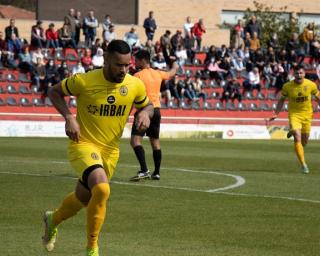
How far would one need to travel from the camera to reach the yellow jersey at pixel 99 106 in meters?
9.24

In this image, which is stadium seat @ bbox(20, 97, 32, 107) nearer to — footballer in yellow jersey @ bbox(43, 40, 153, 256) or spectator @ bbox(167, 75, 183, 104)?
spectator @ bbox(167, 75, 183, 104)

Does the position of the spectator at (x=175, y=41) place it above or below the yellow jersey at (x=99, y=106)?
below

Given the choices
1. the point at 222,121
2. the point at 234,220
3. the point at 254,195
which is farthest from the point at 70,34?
the point at 234,220

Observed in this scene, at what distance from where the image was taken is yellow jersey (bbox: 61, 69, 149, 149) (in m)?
9.24

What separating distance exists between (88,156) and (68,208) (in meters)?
0.62

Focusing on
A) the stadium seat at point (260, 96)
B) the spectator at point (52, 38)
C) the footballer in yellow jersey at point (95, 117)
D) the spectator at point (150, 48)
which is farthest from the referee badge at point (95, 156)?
the stadium seat at point (260, 96)

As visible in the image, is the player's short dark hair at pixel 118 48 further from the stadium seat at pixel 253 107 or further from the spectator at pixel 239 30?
the spectator at pixel 239 30

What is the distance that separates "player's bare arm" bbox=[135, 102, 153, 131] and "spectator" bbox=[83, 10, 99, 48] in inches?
1183

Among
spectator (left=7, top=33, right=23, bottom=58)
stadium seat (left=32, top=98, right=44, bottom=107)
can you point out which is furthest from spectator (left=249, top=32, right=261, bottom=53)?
spectator (left=7, top=33, right=23, bottom=58)

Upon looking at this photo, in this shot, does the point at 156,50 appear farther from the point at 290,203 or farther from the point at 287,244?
the point at 287,244

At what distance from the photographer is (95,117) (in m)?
9.25

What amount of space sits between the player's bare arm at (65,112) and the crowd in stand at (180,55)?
2663 cm

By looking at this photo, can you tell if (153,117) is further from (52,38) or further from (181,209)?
(52,38)

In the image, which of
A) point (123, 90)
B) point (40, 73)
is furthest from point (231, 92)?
point (123, 90)
